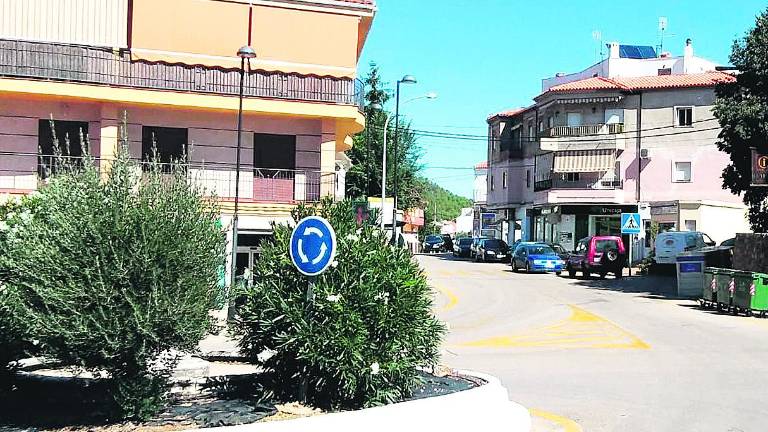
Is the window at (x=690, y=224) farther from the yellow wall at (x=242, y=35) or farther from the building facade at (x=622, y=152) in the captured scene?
the yellow wall at (x=242, y=35)

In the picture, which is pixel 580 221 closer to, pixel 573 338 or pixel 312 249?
pixel 573 338

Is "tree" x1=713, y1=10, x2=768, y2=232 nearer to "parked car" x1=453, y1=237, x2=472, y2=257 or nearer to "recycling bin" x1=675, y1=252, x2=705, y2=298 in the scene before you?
"recycling bin" x1=675, y1=252, x2=705, y2=298

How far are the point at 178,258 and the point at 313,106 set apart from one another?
54.6 ft

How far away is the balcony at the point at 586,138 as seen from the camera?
5162 centimetres

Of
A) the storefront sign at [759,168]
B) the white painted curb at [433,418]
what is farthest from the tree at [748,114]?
the white painted curb at [433,418]

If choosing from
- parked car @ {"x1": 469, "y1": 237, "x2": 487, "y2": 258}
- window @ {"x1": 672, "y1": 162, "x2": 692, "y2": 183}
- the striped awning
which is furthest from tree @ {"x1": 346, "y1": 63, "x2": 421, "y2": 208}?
window @ {"x1": 672, "y1": 162, "x2": 692, "y2": 183}

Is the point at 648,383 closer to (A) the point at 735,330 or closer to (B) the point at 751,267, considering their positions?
(A) the point at 735,330

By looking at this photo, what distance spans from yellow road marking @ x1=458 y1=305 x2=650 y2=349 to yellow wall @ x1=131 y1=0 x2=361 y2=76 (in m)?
10.5

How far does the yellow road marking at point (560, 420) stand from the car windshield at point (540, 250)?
3210 centimetres

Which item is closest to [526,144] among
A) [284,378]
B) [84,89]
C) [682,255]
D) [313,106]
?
[682,255]

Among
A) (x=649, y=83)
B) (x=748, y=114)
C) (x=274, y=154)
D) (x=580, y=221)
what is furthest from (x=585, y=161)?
(x=274, y=154)

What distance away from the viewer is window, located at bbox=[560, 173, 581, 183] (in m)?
53.1

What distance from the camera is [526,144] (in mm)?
60188

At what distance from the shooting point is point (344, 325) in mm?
7754
